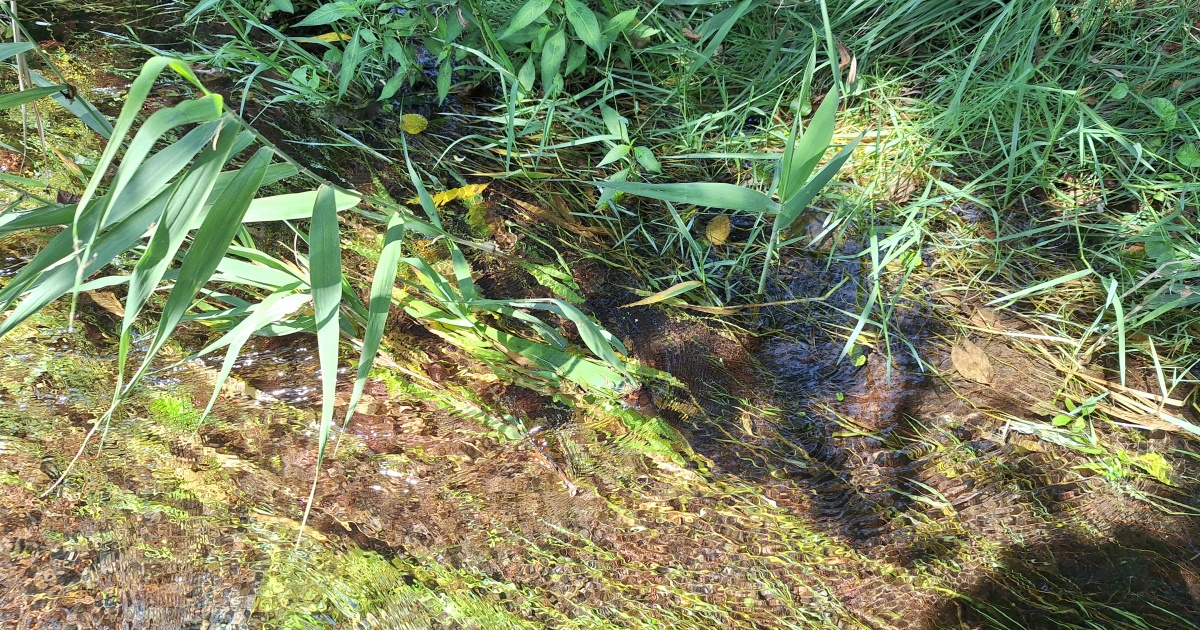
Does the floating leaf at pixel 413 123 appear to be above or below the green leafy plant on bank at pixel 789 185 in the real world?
below

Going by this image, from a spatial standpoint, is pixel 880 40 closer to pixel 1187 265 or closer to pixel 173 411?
pixel 1187 265

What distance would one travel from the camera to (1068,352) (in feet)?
5.77

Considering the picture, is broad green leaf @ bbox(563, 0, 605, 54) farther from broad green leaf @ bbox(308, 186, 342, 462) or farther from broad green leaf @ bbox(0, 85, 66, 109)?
broad green leaf @ bbox(0, 85, 66, 109)

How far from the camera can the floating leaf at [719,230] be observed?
197 cm

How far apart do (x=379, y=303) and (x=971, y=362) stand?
1.38 meters

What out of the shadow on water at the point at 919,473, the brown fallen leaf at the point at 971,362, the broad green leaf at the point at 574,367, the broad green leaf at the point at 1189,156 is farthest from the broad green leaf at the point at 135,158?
the broad green leaf at the point at 1189,156

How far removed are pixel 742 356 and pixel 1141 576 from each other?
90 cm

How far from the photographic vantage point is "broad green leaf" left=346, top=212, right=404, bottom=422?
122cm

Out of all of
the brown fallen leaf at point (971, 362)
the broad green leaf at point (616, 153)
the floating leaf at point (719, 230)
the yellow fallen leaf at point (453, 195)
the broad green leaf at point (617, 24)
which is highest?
the broad green leaf at point (617, 24)

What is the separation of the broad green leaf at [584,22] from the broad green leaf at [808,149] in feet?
2.26

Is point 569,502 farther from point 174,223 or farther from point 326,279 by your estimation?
point 174,223

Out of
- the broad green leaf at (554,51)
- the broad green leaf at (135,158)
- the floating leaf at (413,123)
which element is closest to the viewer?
the broad green leaf at (135,158)

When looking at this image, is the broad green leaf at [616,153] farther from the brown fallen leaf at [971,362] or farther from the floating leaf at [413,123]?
the brown fallen leaf at [971,362]

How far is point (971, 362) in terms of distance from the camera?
174 cm
